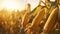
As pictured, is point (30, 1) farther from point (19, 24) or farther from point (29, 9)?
point (19, 24)

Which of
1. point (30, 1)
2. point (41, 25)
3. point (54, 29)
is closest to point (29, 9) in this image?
point (30, 1)

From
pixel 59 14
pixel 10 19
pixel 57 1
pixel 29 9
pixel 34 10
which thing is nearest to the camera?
pixel 59 14

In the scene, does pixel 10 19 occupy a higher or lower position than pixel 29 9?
lower

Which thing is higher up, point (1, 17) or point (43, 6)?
point (43, 6)

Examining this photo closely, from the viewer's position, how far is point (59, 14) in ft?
4.88

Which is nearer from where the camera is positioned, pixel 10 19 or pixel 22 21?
pixel 22 21

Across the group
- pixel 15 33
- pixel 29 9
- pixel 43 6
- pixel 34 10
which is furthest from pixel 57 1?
pixel 15 33

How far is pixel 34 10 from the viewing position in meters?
1.87

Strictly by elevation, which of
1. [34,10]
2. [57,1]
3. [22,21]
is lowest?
[22,21]

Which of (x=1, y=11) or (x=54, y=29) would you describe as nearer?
(x=54, y=29)

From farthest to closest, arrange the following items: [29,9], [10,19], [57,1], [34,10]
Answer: [10,19], [29,9], [34,10], [57,1]

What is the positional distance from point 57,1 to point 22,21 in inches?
18.9

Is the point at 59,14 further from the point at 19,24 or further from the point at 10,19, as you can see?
the point at 10,19

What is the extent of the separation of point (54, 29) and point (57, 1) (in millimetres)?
273
